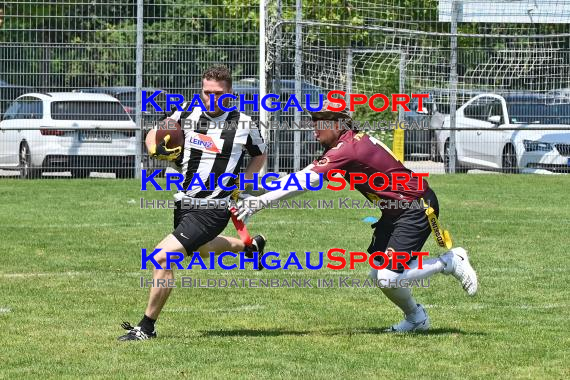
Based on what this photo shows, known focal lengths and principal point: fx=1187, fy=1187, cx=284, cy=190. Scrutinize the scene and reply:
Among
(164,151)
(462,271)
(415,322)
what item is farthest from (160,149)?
(462,271)


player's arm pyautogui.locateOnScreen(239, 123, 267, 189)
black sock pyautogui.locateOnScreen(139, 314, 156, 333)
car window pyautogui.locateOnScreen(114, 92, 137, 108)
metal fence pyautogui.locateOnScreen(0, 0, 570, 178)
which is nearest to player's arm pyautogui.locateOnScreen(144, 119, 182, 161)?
player's arm pyautogui.locateOnScreen(239, 123, 267, 189)

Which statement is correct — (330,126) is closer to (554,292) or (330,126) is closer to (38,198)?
(554,292)

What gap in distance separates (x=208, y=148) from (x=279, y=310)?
169cm

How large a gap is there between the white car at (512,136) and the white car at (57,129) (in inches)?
221

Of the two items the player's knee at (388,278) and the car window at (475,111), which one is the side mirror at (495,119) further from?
the player's knee at (388,278)

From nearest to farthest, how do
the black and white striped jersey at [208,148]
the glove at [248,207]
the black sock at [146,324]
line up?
the glove at [248,207]
the black sock at [146,324]
the black and white striped jersey at [208,148]

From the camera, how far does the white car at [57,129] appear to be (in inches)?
763

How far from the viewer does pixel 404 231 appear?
8.03 meters

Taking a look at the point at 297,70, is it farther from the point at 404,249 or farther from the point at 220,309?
the point at 404,249

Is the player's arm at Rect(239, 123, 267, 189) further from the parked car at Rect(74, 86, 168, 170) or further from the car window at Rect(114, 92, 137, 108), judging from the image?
the car window at Rect(114, 92, 137, 108)

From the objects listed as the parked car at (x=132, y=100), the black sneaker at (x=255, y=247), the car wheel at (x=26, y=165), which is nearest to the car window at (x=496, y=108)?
the parked car at (x=132, y=100)

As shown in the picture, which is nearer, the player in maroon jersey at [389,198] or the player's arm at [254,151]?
the player in maroon jersey at [389,198]

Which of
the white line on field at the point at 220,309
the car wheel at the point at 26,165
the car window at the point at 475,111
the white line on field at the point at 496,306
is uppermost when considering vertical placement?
the car window at the point at 475,111

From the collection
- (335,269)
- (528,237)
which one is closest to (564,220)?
(528,237)
